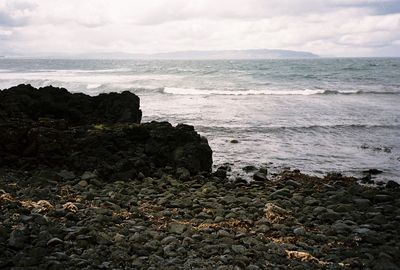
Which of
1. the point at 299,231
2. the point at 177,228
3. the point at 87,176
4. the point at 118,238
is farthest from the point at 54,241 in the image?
the point at 87,176

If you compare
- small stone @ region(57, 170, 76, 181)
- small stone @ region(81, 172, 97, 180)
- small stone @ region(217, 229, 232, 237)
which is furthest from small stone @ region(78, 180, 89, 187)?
small stone @ region(217, 229, 232, 237)

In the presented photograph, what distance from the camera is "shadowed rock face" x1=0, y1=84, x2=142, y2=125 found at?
520 inches

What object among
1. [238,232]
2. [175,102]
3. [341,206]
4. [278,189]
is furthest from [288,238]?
[175,102]

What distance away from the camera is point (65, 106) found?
543 inches

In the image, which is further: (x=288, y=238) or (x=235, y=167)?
(x=235, y=167)

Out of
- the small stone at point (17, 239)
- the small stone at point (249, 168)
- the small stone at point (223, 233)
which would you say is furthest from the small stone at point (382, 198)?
the small stone at point (17, 239)

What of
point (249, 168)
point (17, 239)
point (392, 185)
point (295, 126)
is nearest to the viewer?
point (17, 239)

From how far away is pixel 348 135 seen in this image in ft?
62.9

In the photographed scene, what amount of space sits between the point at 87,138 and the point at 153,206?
13.4 ft

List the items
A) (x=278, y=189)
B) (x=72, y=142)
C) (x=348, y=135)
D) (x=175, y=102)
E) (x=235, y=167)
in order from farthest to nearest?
(x=175, y=102) → (x=348, y=135) → (x=235, y=167) → (x=72, y=142) → (x=278, y=189)

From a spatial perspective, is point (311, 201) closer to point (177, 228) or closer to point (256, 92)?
point (177, 228)

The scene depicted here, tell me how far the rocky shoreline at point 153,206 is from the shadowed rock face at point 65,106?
5cm

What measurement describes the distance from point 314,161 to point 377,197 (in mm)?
4796

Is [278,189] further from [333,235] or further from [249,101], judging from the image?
[249,101]
